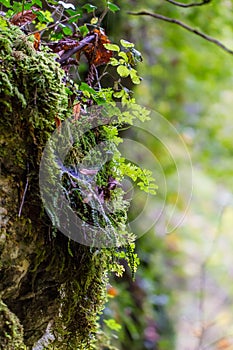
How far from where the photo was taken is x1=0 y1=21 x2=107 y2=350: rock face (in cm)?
90

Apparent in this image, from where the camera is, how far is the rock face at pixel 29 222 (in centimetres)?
90

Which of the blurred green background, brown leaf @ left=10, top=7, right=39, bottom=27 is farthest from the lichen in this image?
the blurred green background

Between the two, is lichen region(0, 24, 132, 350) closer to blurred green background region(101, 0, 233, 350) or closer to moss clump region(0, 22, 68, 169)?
moss clump region(0, 22, 68, 169)

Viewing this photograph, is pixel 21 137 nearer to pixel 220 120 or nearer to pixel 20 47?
pixel 20 47

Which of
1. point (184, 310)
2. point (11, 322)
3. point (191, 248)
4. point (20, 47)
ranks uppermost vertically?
point (191, 248)

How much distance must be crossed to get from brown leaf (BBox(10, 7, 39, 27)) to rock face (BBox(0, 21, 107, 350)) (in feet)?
0.43

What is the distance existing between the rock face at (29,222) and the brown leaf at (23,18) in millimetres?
131

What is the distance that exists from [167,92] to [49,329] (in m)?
4.46

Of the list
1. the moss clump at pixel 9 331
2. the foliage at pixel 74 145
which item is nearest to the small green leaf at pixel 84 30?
the foliage at pixel 74 145

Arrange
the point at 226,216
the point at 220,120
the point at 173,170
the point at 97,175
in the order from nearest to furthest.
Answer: the point at 97,175, the point at 173,170, the point at 220,120, the point at 226,216

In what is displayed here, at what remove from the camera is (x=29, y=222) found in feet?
3.06

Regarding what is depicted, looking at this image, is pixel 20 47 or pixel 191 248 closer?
pixel 20 47

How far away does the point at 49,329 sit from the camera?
104 cm

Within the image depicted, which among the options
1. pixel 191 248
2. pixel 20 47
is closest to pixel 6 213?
pixel 20 47
